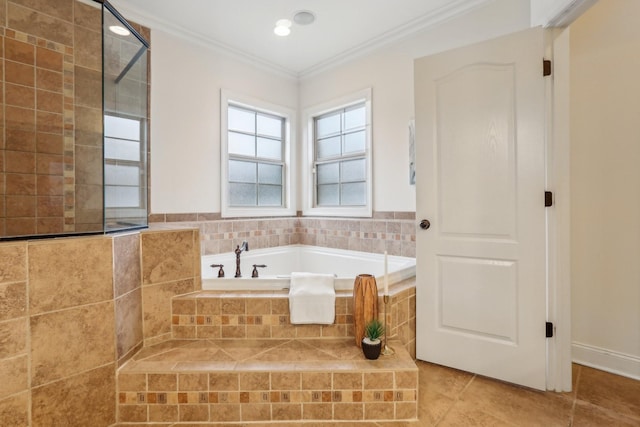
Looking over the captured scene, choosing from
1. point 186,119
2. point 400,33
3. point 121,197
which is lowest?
point 121,197

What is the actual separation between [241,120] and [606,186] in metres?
3.05

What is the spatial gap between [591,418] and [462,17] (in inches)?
107

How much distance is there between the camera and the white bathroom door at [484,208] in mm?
1735

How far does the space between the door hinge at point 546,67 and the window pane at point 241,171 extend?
2620mm

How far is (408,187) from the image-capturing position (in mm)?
2799

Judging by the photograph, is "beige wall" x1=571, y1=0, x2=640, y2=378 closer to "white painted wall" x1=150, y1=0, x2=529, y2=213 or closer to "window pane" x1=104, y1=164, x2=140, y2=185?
"white painted wall" x1=150, y1=0, x2=529, y2=213

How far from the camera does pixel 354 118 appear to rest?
332 centimetres

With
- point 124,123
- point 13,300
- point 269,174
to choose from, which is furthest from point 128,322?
point 269,174

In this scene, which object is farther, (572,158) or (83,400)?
(572,158)

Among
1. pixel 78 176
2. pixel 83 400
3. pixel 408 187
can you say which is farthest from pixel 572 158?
pixel 78 176

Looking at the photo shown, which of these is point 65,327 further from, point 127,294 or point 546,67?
point 546,67

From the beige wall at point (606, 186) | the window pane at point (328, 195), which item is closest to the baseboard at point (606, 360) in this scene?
the beige wall at point (606, 186)

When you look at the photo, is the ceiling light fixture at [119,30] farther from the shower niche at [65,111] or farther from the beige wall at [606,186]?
the beige wall at [606,186]

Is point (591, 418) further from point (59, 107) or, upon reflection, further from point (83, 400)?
A: point (59, 107)
